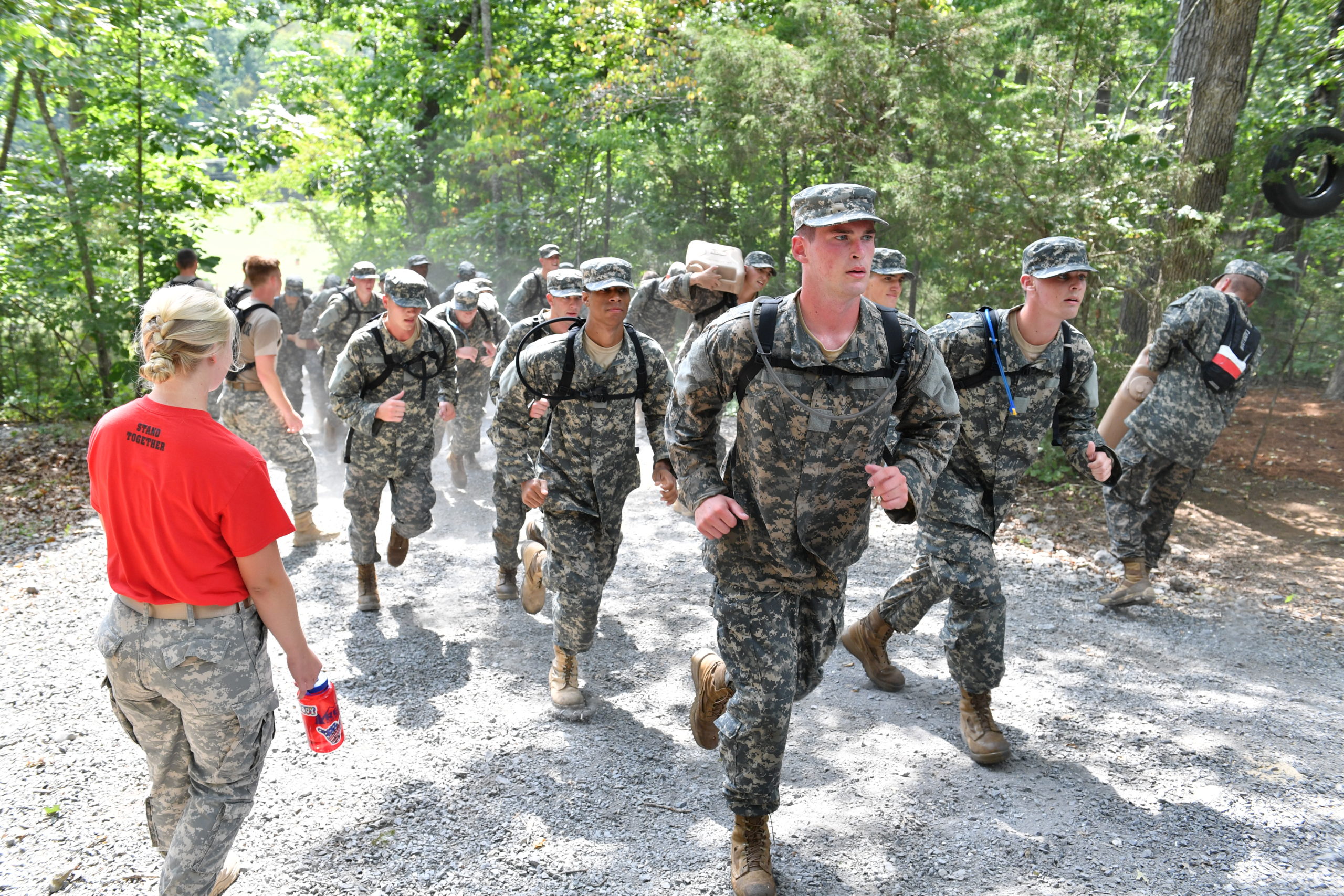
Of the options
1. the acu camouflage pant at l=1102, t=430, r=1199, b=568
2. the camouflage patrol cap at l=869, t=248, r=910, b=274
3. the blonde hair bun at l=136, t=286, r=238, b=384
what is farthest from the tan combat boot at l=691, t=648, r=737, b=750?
the acu camouflage pant at l=1102, t=430, r=1199, b=568

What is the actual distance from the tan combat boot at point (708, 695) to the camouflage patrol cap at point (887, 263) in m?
3.17

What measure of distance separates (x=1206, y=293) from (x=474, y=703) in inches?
226

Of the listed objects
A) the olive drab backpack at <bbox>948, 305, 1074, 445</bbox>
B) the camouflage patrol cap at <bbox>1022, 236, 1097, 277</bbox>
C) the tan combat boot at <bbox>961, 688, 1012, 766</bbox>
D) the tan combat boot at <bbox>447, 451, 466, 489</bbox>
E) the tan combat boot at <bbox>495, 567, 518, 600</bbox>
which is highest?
the camouflage patrol cap at <bbox>1022, 236, 1097, 277</bbox>

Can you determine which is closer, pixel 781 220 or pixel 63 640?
pixel 63 640

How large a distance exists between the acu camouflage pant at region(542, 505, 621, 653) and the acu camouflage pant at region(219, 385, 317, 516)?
3.50 metres

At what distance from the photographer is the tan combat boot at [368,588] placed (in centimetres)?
651

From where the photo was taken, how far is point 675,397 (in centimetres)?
344

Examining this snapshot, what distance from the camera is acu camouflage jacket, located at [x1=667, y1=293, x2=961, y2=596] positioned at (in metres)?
3.22

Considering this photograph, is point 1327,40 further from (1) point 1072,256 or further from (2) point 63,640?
(2) point 63,640

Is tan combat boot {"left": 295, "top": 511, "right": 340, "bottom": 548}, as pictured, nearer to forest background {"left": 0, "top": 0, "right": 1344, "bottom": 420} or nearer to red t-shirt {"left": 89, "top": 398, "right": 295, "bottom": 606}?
red t-shirt {"left": 89, "top": 398, "right": 295, "bottom": 606}

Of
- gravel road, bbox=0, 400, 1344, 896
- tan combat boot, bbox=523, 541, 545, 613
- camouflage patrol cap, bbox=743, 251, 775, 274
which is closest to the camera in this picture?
gravel road, bbox=0, 400, 1344, 896

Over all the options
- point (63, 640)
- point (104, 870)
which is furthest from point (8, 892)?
point (63, 640)

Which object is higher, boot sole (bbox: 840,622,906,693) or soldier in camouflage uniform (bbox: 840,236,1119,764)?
soldier in camouflage uniform (bbox: 840,236,1119,764)

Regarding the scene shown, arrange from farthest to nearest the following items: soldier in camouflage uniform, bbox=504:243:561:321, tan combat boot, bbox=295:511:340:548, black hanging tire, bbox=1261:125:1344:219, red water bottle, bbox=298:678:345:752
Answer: soldier in camouflage uniform, bbox=504:243:561:321 < black hanging tire, bbox=1261:125:1344:219 < tan combat boot, bbox=295:511:340:548 < red water bottle, bbox=298:678:345:752
